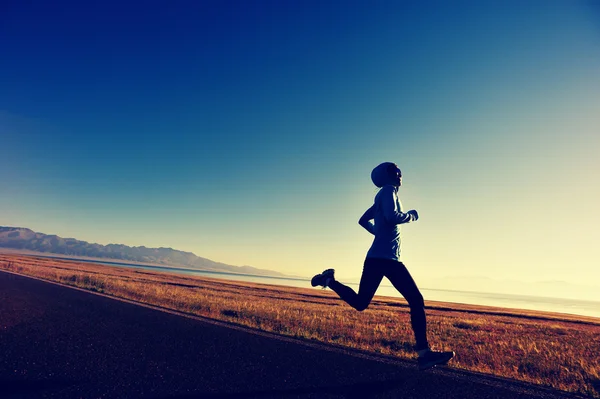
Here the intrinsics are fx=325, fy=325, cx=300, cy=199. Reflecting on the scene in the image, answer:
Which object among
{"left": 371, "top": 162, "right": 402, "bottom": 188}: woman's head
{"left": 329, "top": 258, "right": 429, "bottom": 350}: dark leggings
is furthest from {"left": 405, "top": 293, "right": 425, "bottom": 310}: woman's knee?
{"left": 371, "top": 162, "right": 402, "bottom": 188}: woman's head

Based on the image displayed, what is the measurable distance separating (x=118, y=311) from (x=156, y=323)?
223cm

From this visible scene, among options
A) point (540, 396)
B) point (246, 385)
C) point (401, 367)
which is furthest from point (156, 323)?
point (540, 396)

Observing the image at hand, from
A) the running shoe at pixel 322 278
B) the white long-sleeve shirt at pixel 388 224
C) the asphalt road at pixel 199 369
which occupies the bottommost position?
the asphalt road at pixel 199 369

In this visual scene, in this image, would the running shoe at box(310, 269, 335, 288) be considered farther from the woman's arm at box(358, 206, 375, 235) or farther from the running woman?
the woman's arm at box(358, 206, 375, 235)

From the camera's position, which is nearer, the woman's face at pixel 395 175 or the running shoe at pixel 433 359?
the running shoe at pixel 433 359

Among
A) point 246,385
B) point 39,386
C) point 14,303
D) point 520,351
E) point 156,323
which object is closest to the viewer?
point 39,386

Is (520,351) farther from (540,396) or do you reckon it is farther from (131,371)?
(131,371)

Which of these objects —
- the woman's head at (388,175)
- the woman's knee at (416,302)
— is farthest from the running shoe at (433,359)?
the woman's head at (388,175)

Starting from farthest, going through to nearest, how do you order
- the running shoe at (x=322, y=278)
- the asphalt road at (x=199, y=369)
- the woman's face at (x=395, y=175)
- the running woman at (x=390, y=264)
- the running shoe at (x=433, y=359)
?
the running shoe at (x=322, y=278)
the woman's face at (x=395, y=175)
the running woman at (x=390, y=264)
the running shoe at (x=433, y=359)
the asphalt road at (x=199, y=369)

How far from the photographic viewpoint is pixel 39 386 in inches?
125

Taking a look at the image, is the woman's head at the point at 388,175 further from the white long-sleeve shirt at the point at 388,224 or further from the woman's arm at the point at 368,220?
the woman's arm at the point at 368,220

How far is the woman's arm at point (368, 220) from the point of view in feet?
16.6

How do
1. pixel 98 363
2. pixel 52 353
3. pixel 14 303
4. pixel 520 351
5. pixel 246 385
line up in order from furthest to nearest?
pixel 14 303 < pixel 520 351 < pixel 52 353 < pixel 98 363 < pixel 246 385

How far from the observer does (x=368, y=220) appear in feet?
17.0
